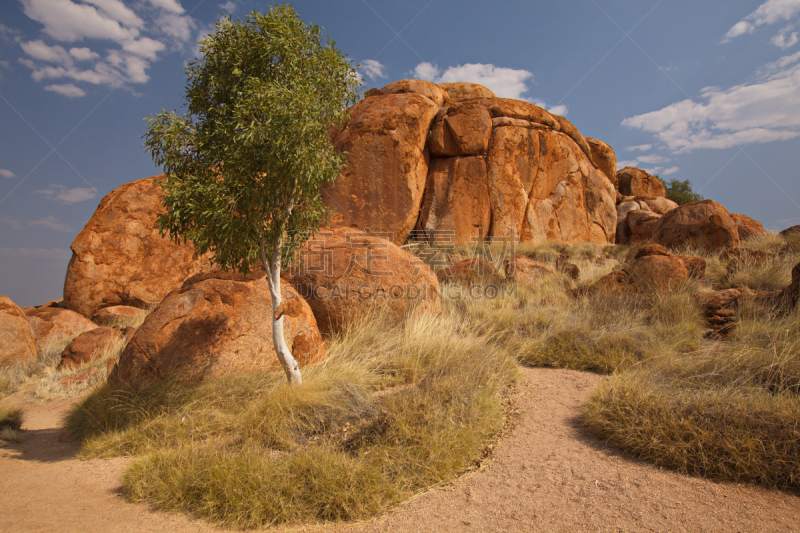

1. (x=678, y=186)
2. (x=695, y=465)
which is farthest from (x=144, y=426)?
(x=678, y=186)

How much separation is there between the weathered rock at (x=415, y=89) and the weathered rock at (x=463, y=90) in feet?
4.85

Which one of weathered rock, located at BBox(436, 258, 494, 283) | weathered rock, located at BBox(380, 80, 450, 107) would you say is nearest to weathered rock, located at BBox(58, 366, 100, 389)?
weathered rock, located at BBox(436, 258, 494, 283)

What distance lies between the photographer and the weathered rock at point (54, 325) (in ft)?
29.6

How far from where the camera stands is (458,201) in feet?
50.7

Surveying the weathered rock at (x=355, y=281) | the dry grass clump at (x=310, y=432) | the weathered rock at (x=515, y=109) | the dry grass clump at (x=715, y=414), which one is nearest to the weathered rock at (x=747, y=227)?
the weathered rock at (x=515, y=109)

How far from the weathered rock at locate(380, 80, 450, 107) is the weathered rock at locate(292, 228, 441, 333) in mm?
10158

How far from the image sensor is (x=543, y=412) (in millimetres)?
4594

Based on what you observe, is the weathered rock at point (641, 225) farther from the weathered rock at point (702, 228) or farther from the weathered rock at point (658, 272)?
the weathered rock at point (658, 272)

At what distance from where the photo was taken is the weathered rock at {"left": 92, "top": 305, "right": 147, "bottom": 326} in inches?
382

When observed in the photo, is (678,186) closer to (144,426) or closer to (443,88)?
(443,88)

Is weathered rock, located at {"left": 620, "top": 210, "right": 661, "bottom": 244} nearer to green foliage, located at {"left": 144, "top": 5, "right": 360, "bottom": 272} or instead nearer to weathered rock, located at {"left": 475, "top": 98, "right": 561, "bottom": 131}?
weathered rock, located at {"left": 475, "top": 98, "right": 561, "bottom": 131}

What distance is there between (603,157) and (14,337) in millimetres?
21763

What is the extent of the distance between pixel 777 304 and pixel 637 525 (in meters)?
5.97

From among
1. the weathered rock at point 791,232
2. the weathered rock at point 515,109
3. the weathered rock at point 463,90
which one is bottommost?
the weathered rock at point 791,232
